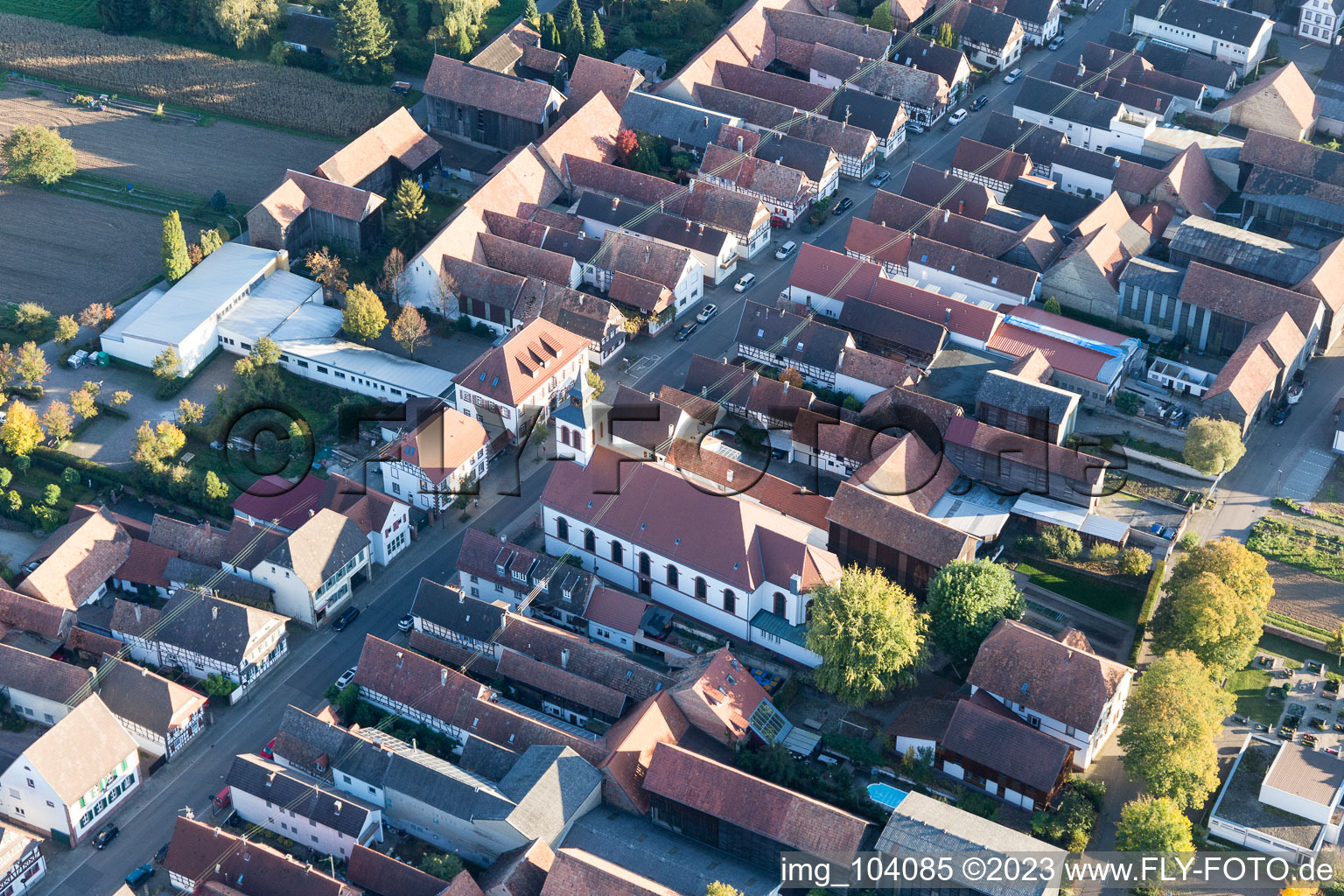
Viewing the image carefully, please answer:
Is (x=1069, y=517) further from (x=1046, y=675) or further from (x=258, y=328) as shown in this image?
(x=258, y=328)

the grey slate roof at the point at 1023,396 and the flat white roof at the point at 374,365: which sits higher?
the grey slate roof at the point at 1023,396

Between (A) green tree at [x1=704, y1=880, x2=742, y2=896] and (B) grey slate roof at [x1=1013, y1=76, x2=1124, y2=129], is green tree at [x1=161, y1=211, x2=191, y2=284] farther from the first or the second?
(B) grey slate roof at [x1=1013, y1=76, x2=1124, y2=129]

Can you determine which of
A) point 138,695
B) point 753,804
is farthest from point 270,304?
point 753,804

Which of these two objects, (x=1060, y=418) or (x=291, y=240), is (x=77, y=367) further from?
(x=1060, y=418)

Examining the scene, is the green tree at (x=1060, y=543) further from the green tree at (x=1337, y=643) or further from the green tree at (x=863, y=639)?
the green tree at (x=1337, y=643)

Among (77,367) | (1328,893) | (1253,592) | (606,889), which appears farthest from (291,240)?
(1328,893)

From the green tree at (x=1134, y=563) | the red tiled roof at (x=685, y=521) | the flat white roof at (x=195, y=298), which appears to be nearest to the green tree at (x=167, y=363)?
the flat white roof at (x=195, y=298)
